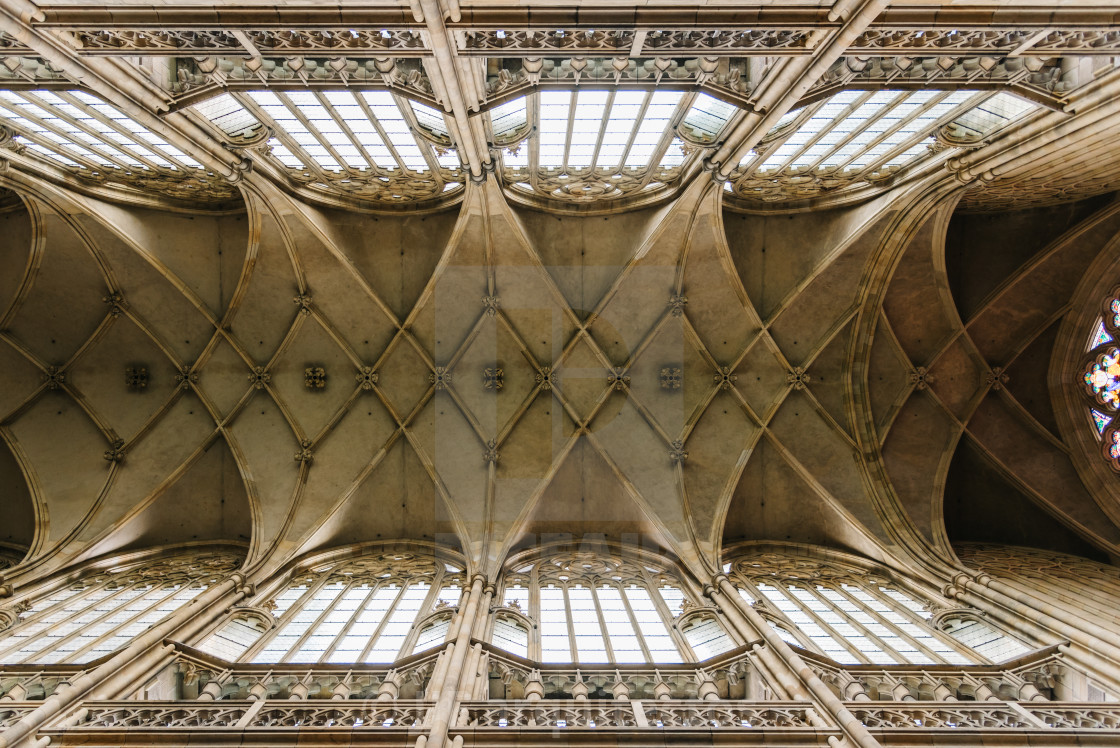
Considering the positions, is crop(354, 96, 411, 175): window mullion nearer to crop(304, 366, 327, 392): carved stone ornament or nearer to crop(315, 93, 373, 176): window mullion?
crop(315, 93, 373, 176): window mullion

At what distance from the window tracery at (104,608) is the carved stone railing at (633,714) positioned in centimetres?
602

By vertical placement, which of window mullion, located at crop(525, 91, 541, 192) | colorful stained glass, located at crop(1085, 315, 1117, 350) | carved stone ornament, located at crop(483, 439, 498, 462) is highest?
window mullion, located at crop(525, 91, 541, 192)

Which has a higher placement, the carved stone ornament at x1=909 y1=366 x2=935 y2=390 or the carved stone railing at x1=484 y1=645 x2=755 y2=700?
the carved stone ornament at x1=909 y1=366 x2=935 y2=390

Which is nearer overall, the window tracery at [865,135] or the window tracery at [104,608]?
the window tracery at [104,608]

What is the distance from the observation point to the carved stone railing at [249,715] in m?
7.16

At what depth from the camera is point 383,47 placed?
7.21m

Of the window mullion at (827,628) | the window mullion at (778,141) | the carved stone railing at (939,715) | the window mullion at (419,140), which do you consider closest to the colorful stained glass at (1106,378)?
the window mullion at (827,628)

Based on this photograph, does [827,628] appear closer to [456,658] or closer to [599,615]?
[599,615]

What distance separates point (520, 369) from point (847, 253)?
809 cm

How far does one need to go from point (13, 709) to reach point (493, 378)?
10.9 m

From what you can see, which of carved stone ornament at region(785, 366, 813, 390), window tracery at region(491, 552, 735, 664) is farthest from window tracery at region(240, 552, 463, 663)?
carved stone ornament at region(785, 366, 813, 390)

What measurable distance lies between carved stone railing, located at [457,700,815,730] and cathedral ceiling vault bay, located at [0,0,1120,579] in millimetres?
5584

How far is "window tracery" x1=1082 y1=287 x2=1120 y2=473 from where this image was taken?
1425 cm

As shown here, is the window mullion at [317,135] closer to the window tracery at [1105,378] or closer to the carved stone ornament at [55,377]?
the carved stone ornament at [55,377]
